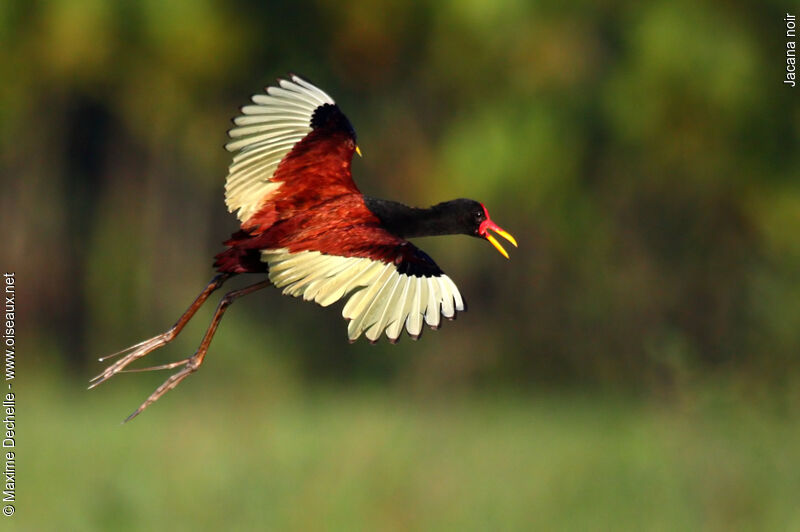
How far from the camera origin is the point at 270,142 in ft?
13.8

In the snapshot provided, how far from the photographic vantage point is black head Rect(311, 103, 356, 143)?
168 inches

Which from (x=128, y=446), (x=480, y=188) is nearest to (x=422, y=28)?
(x=480, y=188)

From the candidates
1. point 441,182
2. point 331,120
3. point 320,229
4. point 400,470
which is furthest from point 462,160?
point 320,229

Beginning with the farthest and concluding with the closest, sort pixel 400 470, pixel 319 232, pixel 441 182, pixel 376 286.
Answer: pixel 441 182 → pixel 400 470 → pixel 319 232 → pixel 376 286

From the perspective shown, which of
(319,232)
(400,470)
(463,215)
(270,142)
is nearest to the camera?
(319,232)

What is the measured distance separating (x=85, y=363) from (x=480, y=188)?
4.16 meters

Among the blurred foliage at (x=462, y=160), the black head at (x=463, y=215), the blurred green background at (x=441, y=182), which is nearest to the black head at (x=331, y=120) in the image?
the black head at (x=463, y=215)

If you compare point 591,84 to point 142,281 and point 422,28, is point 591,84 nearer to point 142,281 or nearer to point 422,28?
point 422,28

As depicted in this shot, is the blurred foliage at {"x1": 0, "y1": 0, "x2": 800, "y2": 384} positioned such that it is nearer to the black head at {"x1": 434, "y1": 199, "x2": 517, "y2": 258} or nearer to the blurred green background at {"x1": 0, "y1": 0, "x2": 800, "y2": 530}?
the blurred green background at {"x1": 0, "y1": 0, "x2": 800, "y2": 530}

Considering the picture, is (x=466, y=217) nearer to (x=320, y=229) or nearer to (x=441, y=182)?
(x=320, y=229)

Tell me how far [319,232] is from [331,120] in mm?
843

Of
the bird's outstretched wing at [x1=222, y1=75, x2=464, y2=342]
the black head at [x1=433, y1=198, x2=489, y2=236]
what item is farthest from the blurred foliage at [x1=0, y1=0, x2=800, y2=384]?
the black head at [x1=433, y1=198, x2=489, y2=236]

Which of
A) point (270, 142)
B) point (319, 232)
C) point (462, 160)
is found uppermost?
point (462, 160)

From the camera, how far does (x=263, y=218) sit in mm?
3750
